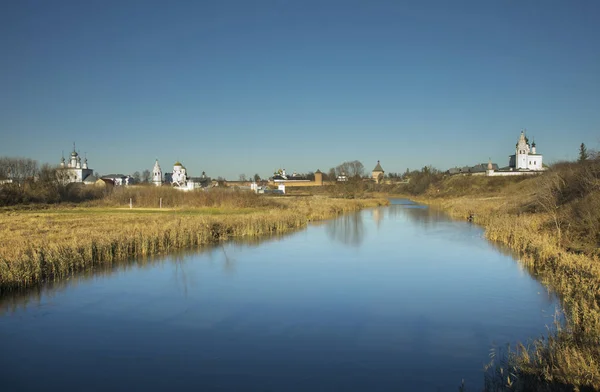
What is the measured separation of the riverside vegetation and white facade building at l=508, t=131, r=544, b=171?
6143 centimetres

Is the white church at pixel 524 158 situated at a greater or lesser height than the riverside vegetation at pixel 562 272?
greater

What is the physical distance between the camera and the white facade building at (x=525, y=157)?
88500mm

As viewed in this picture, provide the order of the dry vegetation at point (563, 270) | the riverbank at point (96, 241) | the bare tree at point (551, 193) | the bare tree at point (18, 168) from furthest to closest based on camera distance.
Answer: the bare tree at point (18, 168)
the bare tree at point (551, 193)
the riverbank at point (96, 241)
the dry vegetation at point (563, 270)

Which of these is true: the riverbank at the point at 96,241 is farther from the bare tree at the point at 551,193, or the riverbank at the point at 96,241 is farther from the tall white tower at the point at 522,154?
the tall white tower at the point at 522,154

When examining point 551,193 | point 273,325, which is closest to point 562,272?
point 273,325

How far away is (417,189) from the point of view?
8281 cm

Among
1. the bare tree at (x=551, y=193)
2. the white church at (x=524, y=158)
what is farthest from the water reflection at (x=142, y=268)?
the white church at (x=524, y=158)

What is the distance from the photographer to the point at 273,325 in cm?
982

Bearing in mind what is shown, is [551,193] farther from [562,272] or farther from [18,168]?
[18,168]

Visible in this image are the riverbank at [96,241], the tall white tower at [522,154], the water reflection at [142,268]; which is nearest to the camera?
the water reflection at [142,268]

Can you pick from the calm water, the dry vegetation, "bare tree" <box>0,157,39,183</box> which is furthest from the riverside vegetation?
"bare tree" <box>0,157,39,183</box>

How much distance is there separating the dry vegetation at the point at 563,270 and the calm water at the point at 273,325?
2.07 feet

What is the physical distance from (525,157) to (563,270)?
84896 mm

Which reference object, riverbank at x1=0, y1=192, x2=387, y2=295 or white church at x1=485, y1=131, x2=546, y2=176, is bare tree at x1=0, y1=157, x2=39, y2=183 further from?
white church at x1=485, y1=131, x2=546, y2=176
